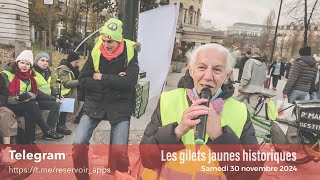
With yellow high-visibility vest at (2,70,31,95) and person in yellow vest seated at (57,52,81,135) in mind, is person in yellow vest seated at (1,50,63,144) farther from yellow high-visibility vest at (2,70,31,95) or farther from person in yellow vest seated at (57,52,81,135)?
person in yellow vest seated at (57,52,81,135)

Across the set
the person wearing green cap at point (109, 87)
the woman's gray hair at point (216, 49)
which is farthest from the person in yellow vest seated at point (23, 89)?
the woman's gray hair at point (216, 49)

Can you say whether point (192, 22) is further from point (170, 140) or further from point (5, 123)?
point (170, 140)

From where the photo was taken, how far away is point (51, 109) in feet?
16.0

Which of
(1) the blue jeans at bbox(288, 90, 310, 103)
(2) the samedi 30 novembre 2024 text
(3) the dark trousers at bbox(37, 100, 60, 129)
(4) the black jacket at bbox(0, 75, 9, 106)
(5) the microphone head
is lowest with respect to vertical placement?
(3) the dark trousers at bbox(37, 100, 60, 129)

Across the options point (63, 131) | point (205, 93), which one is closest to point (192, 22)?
point (63, 131)

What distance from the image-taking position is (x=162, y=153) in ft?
5.67

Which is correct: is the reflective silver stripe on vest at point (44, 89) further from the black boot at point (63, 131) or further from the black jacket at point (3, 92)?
the black jacket at point (3, 92)

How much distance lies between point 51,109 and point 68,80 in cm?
51

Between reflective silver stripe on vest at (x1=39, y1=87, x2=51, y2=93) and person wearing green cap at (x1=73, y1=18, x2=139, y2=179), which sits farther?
reflective silver stripe on vest at (x1=39, y1=87, x2=51, y2=93)

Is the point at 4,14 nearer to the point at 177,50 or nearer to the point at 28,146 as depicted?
the point at 177,50

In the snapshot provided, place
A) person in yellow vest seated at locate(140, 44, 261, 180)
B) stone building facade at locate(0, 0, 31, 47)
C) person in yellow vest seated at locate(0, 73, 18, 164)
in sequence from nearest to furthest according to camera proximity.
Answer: person in yellow vest seated at locate(140, 44, 261, 180)
person in yellow vest seated at locate(0, 73, 18, 164)
stone building facade at locate(0, 0, 31, 47)

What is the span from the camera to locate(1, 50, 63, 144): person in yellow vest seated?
4141 millimetres

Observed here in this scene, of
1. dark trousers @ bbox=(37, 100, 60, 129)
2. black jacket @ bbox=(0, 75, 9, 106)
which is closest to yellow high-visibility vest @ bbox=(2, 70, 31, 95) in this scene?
black jacket @ bbox=(0, 75, 9, 106)

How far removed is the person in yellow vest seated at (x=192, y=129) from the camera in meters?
1.67
